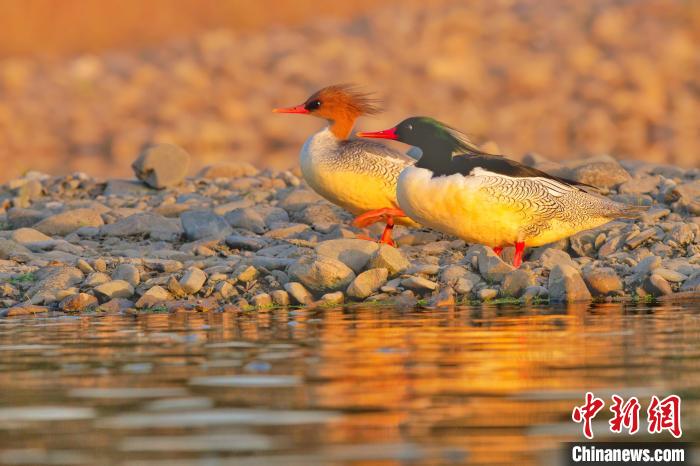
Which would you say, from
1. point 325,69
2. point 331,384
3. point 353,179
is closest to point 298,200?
point 353,179

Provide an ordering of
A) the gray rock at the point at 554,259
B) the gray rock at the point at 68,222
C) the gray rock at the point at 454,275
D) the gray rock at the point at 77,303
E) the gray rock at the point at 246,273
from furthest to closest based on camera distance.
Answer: the gray rock at the point at 68,222, the gray rock at the point at 554,259, the gray rock at the point at 246,273, the gray rock at the point at 454,275, the gray rock at the point at 77,303

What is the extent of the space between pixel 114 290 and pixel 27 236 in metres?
2.34

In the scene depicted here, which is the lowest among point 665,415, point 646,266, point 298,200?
point 665,415

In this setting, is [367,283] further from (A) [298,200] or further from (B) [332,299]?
(A) [298,200]

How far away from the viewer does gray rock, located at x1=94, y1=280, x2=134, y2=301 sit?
10.7 metres

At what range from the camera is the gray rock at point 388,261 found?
36.5 feet

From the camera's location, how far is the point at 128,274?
36.3 ft

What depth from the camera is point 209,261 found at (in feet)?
38.7

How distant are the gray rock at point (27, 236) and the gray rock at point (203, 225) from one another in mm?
1166

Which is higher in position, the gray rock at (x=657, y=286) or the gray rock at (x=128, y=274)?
the gray rock at (x=128, y=274)

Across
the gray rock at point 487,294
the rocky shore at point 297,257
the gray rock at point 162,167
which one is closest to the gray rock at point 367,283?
the rocky shore at point 297,257

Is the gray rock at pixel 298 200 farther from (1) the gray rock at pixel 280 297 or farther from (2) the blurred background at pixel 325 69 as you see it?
(2) the blurred background at pixel 325 69

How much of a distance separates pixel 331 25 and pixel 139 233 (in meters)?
26.7

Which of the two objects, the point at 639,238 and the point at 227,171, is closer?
the point at 639,238
